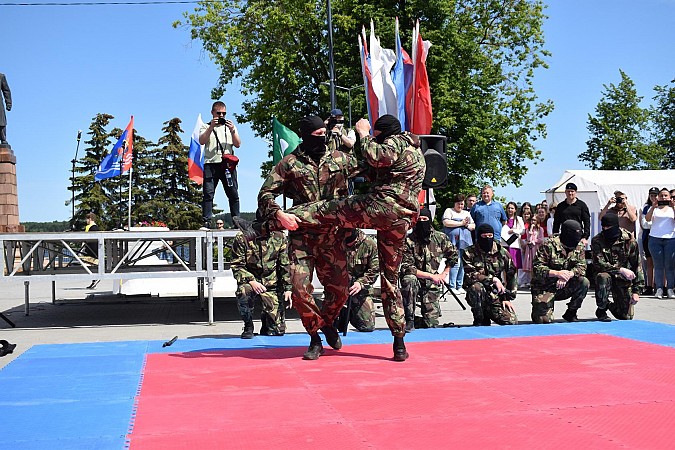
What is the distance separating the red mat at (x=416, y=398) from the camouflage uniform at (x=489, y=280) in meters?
2.02

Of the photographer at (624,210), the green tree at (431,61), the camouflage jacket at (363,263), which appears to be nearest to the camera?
the camouflage jacket at (363,263)

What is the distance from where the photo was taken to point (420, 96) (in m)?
16.4

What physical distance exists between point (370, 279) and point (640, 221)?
27.4ft

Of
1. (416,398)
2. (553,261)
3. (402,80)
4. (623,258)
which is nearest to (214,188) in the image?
(553,261)

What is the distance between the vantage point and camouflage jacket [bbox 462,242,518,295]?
10219 mm

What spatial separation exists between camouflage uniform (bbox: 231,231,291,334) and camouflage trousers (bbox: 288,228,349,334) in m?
2.45

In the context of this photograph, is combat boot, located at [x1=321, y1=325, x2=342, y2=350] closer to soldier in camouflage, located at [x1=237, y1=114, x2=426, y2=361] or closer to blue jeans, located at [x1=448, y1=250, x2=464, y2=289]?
soldier in camouflage, located at [x1=237, y1=114, x2=426, y2=361]

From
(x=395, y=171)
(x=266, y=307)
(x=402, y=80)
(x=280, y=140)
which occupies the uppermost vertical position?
(x=402, y=80)

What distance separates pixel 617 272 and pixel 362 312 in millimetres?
3416

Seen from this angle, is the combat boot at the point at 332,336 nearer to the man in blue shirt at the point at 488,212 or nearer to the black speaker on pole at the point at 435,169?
the black speaker on pole at the point at 435,169

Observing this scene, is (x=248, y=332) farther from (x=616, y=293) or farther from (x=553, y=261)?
(x=616, y=293)

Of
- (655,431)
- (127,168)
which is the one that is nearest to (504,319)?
(655,431)

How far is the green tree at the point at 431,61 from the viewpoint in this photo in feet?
109

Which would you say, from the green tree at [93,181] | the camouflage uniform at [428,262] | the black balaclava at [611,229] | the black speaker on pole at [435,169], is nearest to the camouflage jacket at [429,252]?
the camouflage uniform at [428,262]
